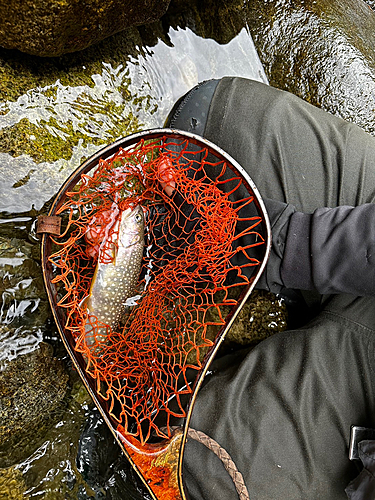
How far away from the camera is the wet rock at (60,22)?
1367 millimetres

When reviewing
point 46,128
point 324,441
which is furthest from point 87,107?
point 324,441

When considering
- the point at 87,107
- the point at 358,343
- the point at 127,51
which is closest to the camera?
the point at 358,343

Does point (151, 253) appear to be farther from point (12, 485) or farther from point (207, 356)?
point (12, 485)

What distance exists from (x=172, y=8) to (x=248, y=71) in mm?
517

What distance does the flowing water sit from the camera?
1547mm

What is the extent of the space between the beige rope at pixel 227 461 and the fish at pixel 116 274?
486mm

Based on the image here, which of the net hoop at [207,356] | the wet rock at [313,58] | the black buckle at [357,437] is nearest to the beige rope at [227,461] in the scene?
the net hoop at [207,356]

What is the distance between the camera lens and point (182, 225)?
171 centimetres

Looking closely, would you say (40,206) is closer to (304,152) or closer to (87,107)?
(87,107)

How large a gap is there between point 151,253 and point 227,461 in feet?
2.67

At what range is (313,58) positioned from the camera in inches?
90.4

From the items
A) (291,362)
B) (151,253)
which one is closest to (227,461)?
(291,362)

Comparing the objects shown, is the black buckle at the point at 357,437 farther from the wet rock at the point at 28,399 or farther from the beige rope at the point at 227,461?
the wet rock at the point at 28,399

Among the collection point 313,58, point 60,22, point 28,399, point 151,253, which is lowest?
point 28,399
